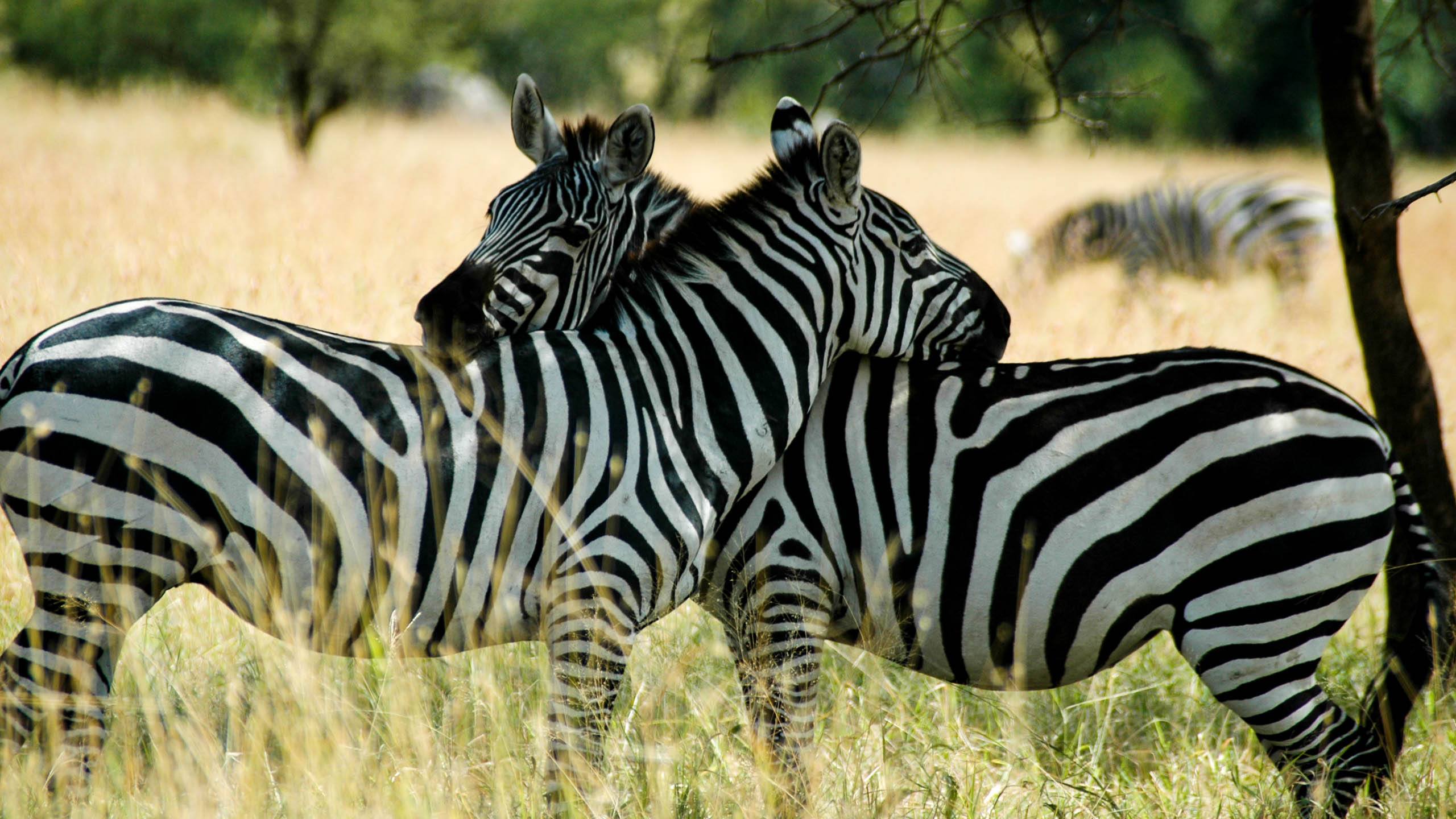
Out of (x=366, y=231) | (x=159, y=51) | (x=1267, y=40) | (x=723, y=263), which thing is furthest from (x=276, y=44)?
(x=1267, y=40)

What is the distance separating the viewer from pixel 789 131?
124 inches

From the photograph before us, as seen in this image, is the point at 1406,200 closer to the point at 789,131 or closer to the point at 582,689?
A: the point at 789,131

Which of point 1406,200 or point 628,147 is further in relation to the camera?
point 628,147

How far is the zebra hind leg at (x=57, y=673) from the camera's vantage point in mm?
2434

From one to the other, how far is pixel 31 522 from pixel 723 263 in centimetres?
188

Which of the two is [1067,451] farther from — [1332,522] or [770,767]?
[770,767]

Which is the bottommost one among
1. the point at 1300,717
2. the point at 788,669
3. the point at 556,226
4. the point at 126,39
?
the point at 1300,717

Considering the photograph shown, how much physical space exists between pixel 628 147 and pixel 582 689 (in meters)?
1.93

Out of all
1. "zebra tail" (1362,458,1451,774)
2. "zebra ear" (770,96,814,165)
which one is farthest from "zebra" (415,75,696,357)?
"zebra tail" (1362,458,1451,774)

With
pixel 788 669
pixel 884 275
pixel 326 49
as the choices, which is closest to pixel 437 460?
pixel 788 669

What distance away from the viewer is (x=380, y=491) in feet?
8.33

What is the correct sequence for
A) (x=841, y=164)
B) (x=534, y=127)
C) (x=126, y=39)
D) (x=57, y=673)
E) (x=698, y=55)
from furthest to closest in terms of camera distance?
(x=698, y=55) < (x=126, y=39) < (x=534, y=127) < (x=841, y=164) < (x=57, y=673)

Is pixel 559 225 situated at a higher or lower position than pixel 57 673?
higher

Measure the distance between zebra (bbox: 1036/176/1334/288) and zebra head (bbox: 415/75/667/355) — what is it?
7242mm
